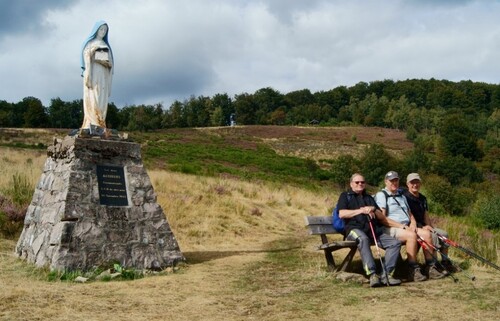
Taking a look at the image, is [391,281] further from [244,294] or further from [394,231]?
[244,294]

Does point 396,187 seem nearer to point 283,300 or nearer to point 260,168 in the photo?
point 283,300

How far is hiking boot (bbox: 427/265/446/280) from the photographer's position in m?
6.77

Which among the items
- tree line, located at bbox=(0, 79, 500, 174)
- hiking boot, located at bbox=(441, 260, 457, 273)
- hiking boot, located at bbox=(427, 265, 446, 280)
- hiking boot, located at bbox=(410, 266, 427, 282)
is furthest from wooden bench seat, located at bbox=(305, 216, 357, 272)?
tree line, located at bbox=(0, 79, 500, 174)

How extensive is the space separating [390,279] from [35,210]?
580cm

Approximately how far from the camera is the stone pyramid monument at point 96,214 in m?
7.48

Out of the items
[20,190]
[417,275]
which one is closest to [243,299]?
[417,275]

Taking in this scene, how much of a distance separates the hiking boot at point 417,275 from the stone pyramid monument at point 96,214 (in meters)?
3.58

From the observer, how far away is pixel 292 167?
40.3m

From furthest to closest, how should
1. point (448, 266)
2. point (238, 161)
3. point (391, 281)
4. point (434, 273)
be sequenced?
point (238, 161), point (448, 266), point (434, 273), point (391, 281)

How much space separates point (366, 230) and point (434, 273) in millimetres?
1019

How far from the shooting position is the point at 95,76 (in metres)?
8.55

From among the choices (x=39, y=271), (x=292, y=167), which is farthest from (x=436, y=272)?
(x=292, y=167)

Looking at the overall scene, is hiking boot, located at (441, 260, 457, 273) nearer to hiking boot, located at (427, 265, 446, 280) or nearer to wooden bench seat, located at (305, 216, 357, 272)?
hiking boot, located at (427, 265, 446, 280)

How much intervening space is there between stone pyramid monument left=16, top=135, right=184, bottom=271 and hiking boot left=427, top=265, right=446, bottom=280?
3.77m
